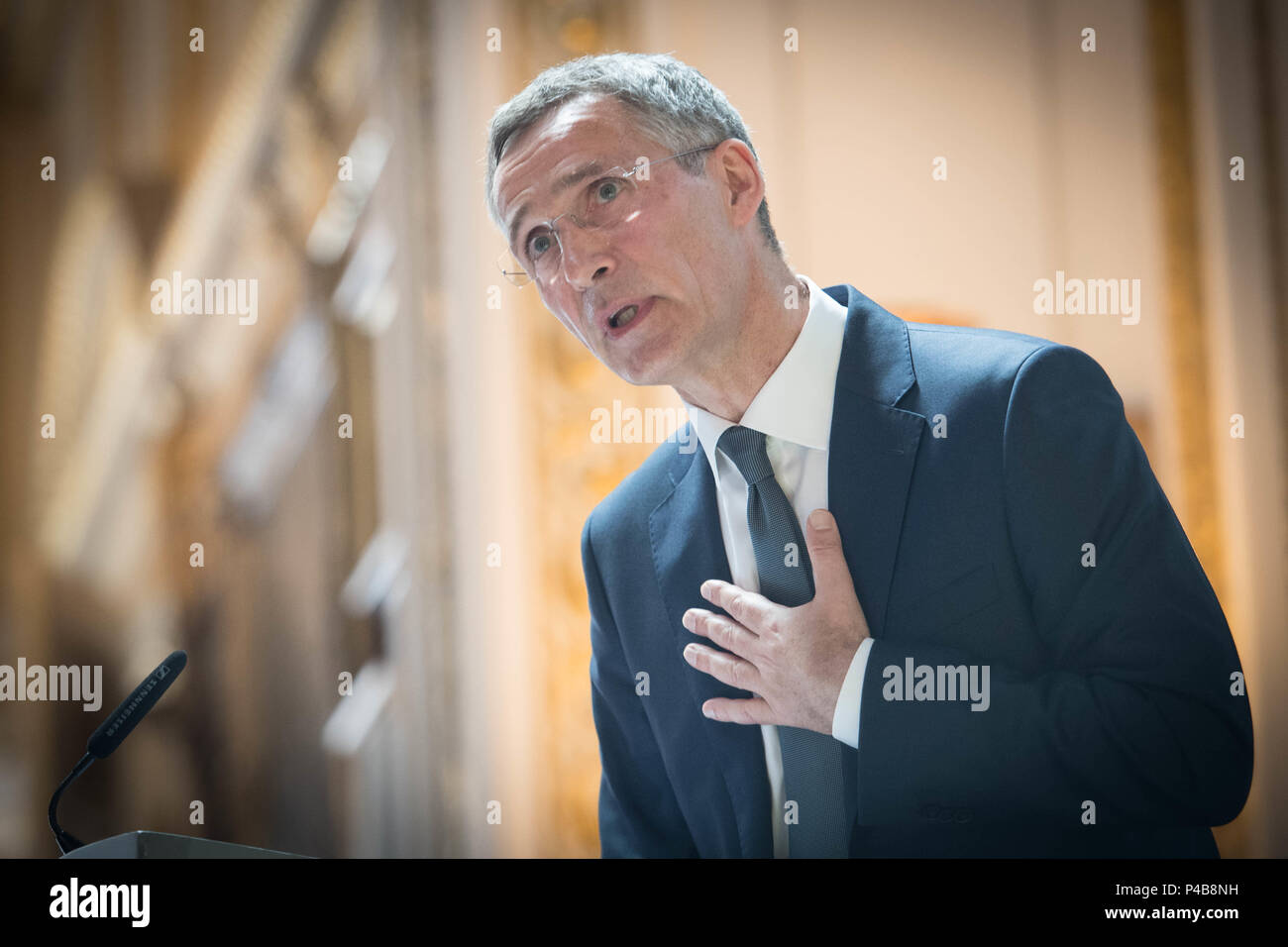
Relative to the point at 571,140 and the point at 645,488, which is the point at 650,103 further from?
the point at 645,488

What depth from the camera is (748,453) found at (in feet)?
6.26

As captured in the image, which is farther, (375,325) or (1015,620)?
(375,325)

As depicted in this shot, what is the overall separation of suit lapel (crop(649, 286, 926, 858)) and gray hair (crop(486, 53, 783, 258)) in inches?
11.9

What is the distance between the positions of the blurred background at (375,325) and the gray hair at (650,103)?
1.12 ft

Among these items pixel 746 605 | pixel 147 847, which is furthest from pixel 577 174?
pixel 147 847

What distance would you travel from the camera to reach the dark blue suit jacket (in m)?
1.64

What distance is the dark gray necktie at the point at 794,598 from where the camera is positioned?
6.01ft

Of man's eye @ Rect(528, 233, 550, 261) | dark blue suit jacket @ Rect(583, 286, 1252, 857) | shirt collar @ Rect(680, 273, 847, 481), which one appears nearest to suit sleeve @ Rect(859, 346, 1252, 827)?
dark blue suit jacket @ Rect(583, 286, 1252, 857)

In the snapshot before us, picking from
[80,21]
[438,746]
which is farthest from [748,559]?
→ [80,21]

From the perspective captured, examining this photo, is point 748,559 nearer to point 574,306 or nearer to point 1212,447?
point 574,306

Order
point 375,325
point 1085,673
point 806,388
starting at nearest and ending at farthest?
point 1085,673 < point 806,388 < point 375,325

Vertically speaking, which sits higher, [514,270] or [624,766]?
[514,270]

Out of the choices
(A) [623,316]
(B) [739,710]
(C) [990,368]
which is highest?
(A) [623,316]

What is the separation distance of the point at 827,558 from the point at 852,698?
24 cm
